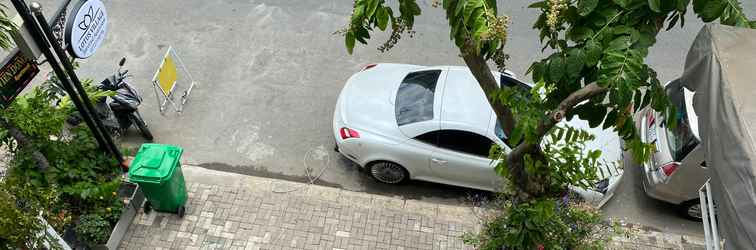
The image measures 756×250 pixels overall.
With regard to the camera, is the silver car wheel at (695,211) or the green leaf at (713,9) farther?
the silver car wheel at (695,211)

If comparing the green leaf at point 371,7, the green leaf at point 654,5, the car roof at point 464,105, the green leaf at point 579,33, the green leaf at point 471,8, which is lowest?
the car roof at point 464,105

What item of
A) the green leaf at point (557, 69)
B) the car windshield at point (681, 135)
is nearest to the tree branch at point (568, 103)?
the green leaf at point (557, 69)

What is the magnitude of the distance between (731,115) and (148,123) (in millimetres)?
7384

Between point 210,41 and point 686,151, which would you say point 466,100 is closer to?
point 686,151

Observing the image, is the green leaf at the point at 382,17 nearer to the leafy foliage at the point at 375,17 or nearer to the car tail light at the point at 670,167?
the leafy foliage at the point at 375,17

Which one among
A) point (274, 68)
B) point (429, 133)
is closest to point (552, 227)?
point (429, 133)

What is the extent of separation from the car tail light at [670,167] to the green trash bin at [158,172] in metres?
5.64

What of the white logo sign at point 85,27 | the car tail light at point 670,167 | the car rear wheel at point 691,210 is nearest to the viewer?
the white logo sign at point 85,27

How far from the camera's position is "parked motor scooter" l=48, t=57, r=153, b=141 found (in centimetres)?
773

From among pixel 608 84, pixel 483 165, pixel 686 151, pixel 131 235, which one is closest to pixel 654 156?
pixel 686 151

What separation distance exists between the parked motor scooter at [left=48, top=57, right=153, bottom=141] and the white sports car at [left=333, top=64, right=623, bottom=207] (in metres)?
2.83

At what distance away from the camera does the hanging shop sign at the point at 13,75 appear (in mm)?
5410

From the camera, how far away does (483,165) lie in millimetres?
6984

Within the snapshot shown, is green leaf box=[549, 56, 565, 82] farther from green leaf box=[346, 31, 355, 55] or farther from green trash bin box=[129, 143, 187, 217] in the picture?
green trash bin box=[129, 143, 187, 217]
